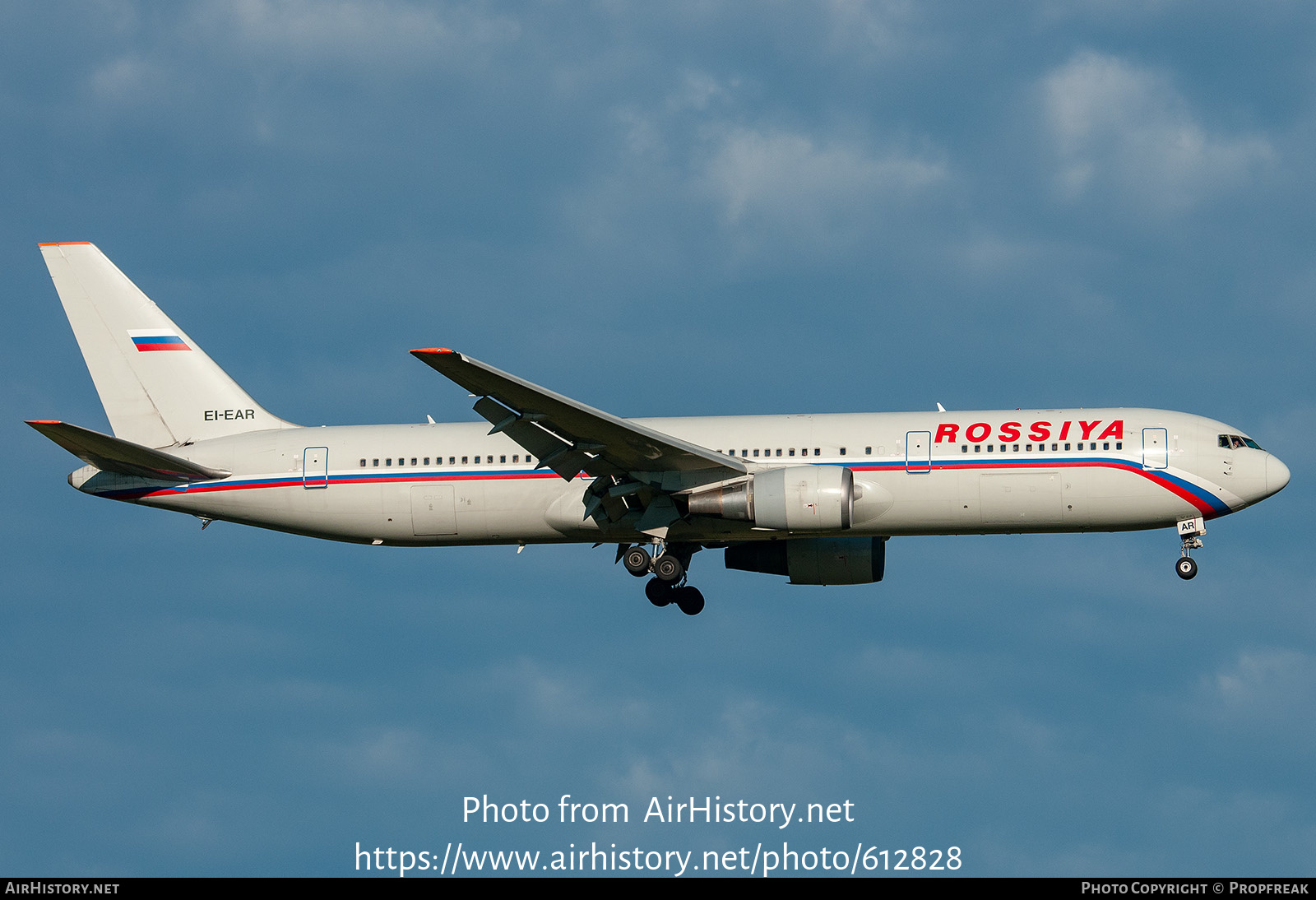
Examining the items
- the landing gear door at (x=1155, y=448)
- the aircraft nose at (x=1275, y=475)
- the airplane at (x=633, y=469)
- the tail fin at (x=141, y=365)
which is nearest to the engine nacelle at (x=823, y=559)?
the airplane at (x=633, y=469)

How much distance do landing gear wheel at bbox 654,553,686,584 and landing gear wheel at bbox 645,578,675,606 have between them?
1.33 meters

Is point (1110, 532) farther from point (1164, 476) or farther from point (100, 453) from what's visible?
point (100, 453)

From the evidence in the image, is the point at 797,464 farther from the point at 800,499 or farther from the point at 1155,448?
the point at 1155,448

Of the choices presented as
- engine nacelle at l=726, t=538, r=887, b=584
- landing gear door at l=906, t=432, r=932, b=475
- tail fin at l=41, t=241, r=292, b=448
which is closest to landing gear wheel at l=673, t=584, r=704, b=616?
engine nacelle at l=726, t=538, r=887, b=584

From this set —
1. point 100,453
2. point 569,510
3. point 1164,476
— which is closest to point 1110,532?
point 1164,476

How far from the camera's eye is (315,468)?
138 feet

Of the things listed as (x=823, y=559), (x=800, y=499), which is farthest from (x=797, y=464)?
(x=823, y=559)

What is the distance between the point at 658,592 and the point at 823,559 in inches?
182

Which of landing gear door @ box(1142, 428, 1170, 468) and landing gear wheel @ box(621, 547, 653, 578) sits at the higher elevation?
landing gear door @ box(1142, 428, 1170, 468)

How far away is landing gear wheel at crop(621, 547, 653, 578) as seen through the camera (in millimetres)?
41281

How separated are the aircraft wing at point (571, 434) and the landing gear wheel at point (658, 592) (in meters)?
4.87

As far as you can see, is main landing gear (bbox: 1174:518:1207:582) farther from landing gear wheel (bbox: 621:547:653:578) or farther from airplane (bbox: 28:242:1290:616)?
landing gear wheel (bbox: 621:547:653:578)

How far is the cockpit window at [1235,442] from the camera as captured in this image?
38.8 m

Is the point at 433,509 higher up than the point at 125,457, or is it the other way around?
the point at 125,457
